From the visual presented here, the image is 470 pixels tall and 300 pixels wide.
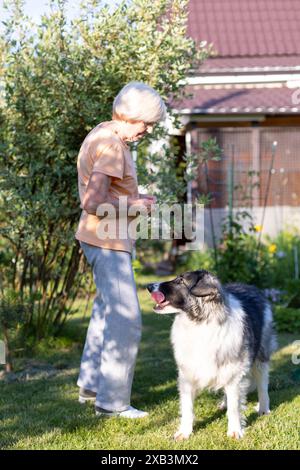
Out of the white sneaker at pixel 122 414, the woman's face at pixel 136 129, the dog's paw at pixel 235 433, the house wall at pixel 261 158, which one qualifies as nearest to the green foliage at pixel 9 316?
the white sneaker at pixel 122 414

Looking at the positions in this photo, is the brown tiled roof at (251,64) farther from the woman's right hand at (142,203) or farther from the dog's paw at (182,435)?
the dog's paw at (182,435)

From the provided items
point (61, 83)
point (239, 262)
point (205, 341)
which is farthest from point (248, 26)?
point (205, 341)

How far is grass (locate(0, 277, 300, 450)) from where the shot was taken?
4.46 metres

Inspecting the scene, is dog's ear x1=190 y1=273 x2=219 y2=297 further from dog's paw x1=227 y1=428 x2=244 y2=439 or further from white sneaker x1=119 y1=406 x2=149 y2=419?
white sneaker x1=119 y1=406 x2=149 y2=419

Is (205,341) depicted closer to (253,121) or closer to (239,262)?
(239,262)

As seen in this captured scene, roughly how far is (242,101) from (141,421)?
10.4 meters

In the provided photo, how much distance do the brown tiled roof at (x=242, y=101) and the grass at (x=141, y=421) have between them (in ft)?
24.8

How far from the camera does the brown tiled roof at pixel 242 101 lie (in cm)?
1393

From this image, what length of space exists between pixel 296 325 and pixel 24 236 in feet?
11.2

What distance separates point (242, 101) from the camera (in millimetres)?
14367

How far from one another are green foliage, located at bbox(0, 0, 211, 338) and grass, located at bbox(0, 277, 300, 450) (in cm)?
136

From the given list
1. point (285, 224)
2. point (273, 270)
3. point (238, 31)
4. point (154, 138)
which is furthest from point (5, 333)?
point (238, 31)

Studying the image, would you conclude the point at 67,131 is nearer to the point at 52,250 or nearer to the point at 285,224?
the point at 52,250

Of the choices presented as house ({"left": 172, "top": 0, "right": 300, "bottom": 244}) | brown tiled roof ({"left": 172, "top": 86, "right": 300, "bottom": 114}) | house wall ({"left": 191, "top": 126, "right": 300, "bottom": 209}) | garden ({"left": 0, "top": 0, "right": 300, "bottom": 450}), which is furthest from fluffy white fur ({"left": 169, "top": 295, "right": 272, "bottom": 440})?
house wall ({"left": 191, "top": 126, "right": 300, "bottom": 209})
